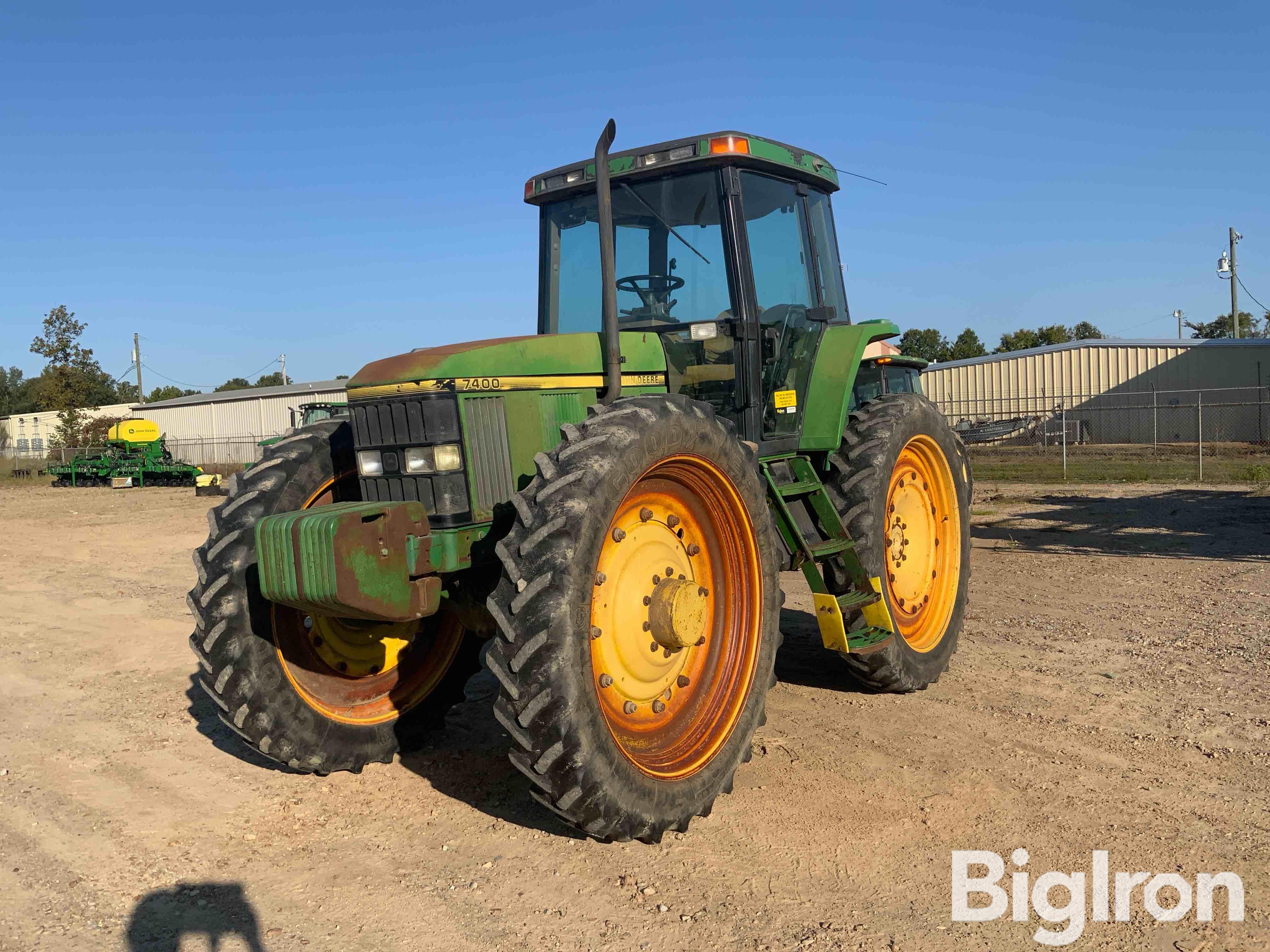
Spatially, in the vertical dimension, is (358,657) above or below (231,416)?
below

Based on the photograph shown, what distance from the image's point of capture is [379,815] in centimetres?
405

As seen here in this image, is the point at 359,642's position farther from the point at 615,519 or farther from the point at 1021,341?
the point at 1021,341

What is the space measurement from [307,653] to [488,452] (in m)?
1.27

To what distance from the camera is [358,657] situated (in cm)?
450

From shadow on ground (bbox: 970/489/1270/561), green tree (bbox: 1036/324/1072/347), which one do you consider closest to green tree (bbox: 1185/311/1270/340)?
green tree (bbox: 1036/324/1072/347)

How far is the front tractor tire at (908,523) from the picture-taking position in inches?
206

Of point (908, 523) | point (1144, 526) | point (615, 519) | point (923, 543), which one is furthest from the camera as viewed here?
point (1144, 526)

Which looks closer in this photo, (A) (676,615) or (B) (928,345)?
(A) (676,615)

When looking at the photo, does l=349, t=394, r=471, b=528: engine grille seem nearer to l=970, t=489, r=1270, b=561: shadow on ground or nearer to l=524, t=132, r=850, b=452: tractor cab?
l=524, t=132, r=850, b=452: tractor cab

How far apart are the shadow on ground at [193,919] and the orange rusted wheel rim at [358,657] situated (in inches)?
35.8

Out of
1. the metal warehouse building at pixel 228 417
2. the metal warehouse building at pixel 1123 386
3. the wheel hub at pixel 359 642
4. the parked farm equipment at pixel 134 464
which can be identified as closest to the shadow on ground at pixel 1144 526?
the wheel hub at pixel 359 642

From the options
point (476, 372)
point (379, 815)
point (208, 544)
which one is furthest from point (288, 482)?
point (379, 815)

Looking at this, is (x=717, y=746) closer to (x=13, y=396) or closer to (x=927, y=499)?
(x=927, y=499)

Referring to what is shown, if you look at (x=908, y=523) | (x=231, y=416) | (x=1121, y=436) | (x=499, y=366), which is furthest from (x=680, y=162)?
(x=231, y=416)
